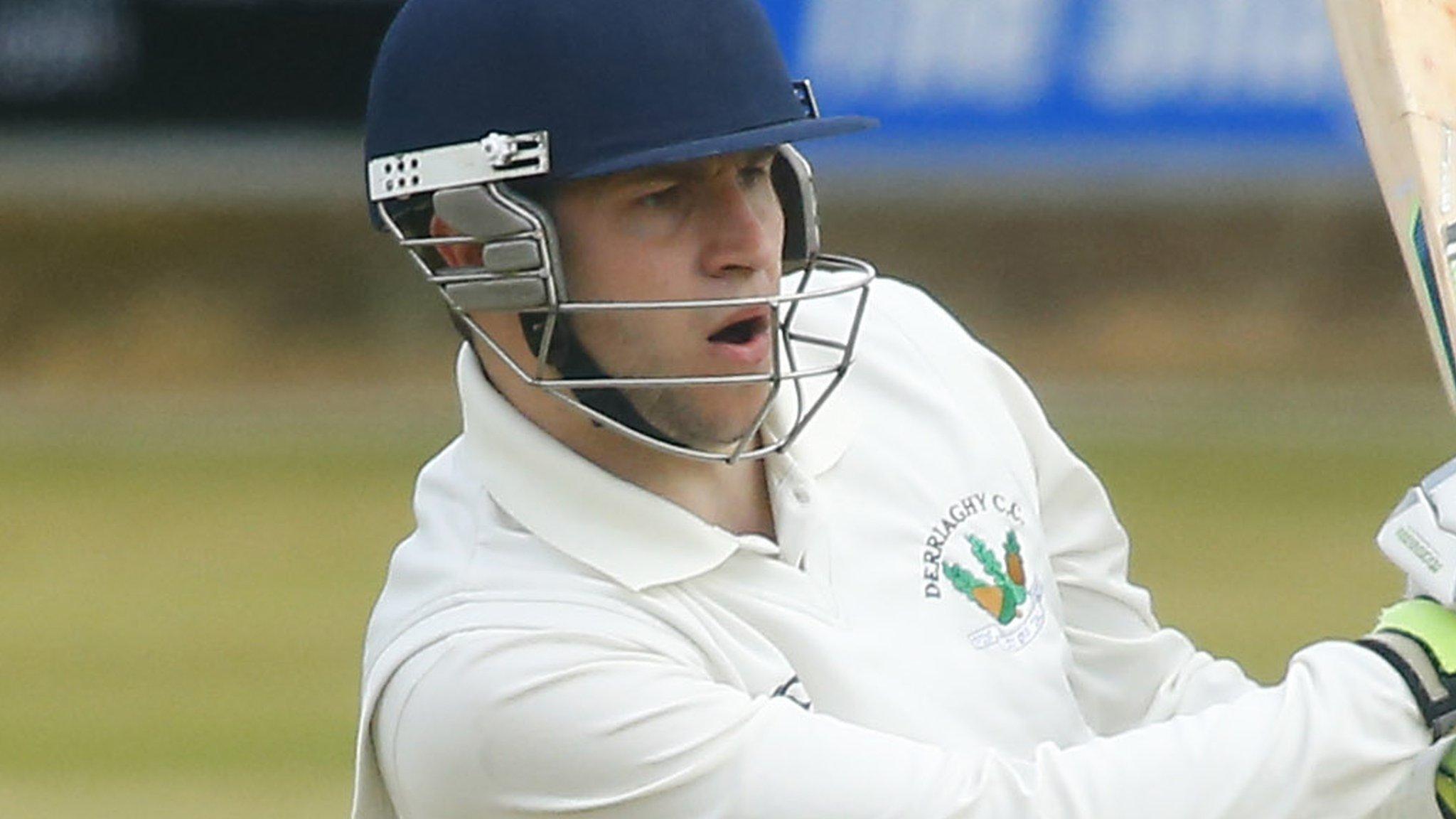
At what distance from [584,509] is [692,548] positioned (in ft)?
0.36

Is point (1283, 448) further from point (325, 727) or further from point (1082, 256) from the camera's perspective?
point (325, 727)

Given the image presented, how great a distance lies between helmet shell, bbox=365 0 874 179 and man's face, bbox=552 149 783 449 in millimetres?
40

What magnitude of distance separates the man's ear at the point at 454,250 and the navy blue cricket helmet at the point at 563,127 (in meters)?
0.01

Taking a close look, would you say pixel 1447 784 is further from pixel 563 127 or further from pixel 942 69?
pixel 942 69

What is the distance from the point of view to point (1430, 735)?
2799 millimetres

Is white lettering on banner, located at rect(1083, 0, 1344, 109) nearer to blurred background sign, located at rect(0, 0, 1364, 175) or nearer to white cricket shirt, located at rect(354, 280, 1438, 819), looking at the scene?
blurred background sign, located at rect(0, 0, 1364, 175)

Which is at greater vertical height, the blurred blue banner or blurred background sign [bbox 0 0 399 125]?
blurred background sign [bbox 0 0 399 125]

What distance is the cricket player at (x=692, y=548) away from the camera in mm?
2818

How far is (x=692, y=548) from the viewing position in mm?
2984

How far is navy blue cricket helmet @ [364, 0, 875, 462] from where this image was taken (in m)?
2.95

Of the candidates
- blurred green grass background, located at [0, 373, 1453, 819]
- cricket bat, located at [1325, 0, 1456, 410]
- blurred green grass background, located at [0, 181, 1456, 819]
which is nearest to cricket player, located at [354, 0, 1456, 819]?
cricket bat, located at [1325, 0, 1456, 410]

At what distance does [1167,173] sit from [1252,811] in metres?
8.32

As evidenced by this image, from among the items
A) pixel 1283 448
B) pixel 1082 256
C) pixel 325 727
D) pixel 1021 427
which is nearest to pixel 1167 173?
pixel 1082 256

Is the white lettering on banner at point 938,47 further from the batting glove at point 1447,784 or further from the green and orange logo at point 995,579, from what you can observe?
the batting glove at point 1447,784
